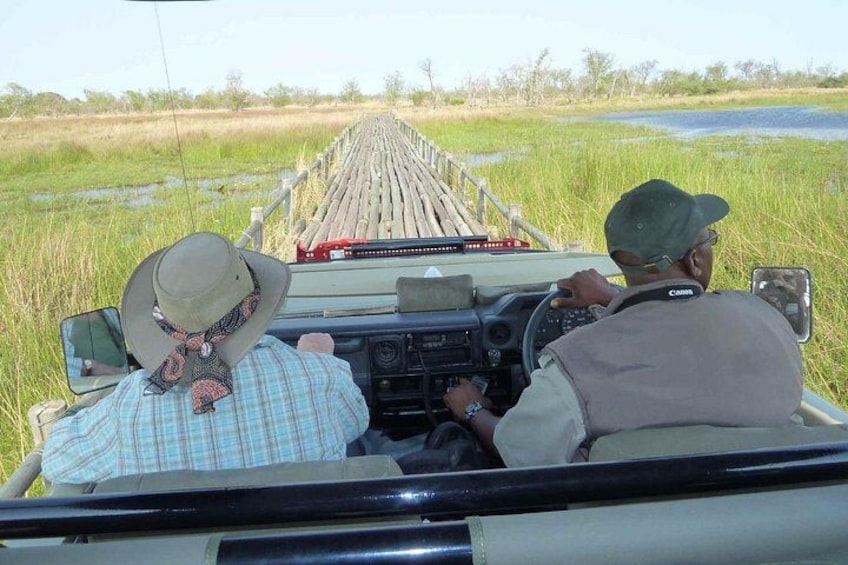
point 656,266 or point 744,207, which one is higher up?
point 656,266

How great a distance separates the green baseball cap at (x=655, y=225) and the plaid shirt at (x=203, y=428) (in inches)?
36.1

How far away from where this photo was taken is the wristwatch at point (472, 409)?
2.66 m

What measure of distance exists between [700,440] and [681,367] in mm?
190

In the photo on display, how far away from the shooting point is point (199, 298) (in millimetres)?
1832

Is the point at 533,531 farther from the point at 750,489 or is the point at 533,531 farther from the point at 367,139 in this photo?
the point at 367,139

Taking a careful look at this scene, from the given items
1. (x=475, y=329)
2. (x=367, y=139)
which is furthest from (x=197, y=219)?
(x=367, y=139)

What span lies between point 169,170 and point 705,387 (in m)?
23.0

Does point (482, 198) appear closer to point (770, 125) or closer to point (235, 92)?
point (235, 92)

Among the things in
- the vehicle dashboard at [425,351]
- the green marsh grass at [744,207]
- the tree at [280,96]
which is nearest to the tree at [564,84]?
the tree at [280,96]

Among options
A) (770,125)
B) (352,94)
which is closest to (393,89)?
(352,94)

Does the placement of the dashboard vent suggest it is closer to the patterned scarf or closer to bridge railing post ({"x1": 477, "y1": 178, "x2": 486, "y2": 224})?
the patterned scarf

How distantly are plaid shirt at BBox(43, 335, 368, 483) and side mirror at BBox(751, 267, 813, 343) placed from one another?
1.53m

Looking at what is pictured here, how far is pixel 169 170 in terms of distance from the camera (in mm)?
22750

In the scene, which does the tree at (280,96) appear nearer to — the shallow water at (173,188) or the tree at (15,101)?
the tree at (15,101)
